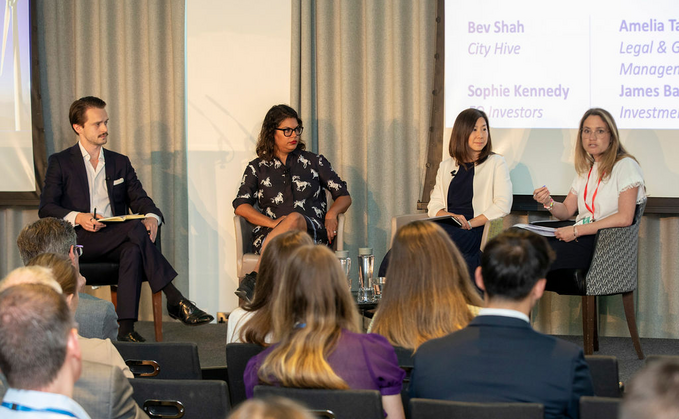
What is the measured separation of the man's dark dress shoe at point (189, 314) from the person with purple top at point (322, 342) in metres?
2.30

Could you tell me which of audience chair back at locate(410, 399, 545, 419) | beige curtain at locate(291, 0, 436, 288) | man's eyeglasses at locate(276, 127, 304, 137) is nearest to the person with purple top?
audience chair back at locate(410, 399, 545, 419)

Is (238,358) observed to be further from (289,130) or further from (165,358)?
(289,130)

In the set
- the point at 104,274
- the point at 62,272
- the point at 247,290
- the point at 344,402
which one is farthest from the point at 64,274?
the point at 104,274

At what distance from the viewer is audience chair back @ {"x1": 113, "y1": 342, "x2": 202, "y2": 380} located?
2270mm

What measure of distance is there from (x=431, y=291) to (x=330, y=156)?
10.1 feet

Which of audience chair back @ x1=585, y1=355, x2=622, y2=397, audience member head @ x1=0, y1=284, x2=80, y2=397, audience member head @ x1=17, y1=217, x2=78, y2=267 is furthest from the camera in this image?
audience member head @ x1=17, y1=217, x2=78, y2=267

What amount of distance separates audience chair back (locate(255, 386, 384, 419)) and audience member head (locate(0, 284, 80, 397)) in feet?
1.66

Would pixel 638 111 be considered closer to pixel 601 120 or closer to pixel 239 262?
pixel 601 120

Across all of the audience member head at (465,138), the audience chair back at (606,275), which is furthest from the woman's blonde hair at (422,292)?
the audience member head at (465,138)

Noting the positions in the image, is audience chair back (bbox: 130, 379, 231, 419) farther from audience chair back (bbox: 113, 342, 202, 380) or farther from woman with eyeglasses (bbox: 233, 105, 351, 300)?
woman with eyeglasses (bbox: 233, 105, 351, 300)

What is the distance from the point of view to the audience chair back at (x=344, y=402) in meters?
1.64

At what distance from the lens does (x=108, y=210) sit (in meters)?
4.72

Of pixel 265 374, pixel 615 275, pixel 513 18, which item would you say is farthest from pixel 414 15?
pixel 265 374

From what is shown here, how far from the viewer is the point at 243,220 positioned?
479cm
